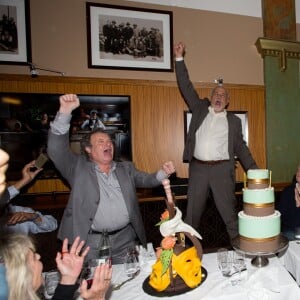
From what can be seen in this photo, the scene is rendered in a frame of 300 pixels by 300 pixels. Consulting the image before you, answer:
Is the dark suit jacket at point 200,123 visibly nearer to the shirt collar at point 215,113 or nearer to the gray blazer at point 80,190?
the shirt collar at point 215,113

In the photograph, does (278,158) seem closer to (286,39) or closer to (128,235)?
(286,39)

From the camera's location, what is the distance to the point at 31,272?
1062mm

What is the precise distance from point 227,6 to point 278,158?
2.10m

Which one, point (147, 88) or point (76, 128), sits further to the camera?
point (147, 88)

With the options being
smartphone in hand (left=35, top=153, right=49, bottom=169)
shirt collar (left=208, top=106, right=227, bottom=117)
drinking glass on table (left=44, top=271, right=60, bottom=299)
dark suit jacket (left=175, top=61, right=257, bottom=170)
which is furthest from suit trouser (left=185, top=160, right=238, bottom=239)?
drinking glass on table (left=44, top=271, right=60, bottom=299)

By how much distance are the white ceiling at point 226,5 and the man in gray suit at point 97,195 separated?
2.14 meters

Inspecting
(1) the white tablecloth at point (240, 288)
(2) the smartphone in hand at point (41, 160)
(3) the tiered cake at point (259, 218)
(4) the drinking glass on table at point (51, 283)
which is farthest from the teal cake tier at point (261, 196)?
(2) the smartphone in hand at point (41, 160)

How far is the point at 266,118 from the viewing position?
3719 millimetres

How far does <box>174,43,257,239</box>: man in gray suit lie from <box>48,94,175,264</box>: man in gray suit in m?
0.78

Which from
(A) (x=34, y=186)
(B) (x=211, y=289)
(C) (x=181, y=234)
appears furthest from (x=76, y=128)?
(B) (x=211, y=289)

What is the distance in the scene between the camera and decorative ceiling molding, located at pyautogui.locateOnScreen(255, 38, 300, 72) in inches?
144

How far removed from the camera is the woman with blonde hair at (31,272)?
1.00 m

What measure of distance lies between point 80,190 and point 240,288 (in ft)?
4.08

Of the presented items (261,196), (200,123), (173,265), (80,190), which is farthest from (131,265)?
(200,123)
